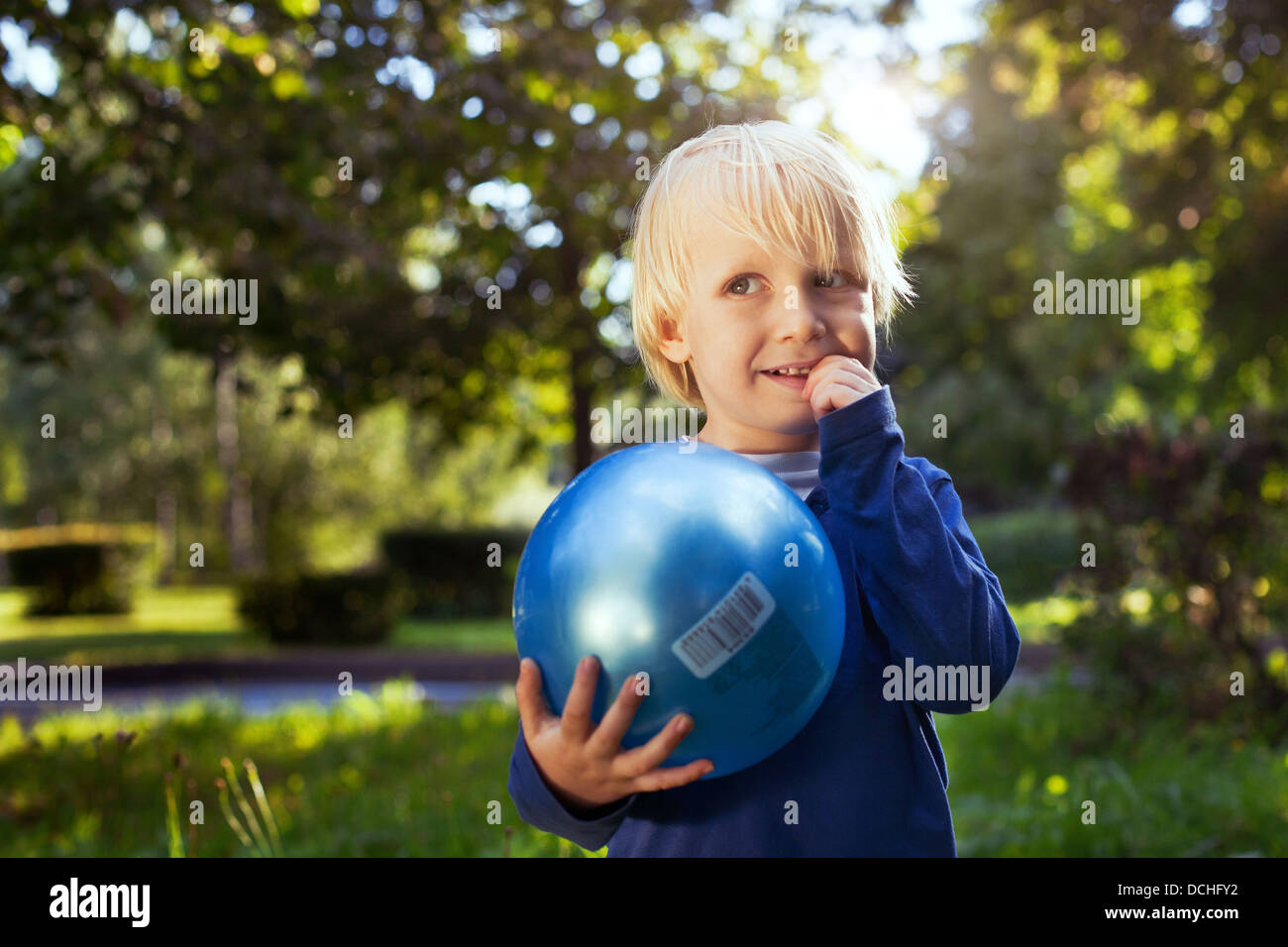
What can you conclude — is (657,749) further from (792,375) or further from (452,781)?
(452,781)

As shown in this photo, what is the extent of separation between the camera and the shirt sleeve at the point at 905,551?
167 cm

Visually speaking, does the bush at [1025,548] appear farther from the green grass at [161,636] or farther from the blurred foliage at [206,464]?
the blurred foliage at [206,464]

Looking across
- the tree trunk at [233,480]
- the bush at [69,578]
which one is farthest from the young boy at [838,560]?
the tree trunk at [233,480]

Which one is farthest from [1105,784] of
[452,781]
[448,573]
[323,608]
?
[448,573]

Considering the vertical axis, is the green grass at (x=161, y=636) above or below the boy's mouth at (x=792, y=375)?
below

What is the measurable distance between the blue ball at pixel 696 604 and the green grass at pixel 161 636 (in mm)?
12193

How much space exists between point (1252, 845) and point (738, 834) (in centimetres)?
379

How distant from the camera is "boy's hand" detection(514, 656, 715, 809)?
1603 mm

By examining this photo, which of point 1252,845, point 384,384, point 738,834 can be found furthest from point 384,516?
point 738,834

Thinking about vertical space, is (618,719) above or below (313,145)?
below

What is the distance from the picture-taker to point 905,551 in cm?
167

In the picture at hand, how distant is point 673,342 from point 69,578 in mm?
21635

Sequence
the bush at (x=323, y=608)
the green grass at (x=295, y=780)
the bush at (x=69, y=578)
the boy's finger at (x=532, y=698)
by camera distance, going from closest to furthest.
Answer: the boy's finger at (x=532, y=698)
the green grass at (x=295, y=780)
the bush at (x=323, y=608)
the bush at (x=69, y=578)

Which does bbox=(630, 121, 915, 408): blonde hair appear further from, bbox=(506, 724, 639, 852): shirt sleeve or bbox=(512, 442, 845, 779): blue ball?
bbox=(506, 724, 639, 852): shirt sleeve
